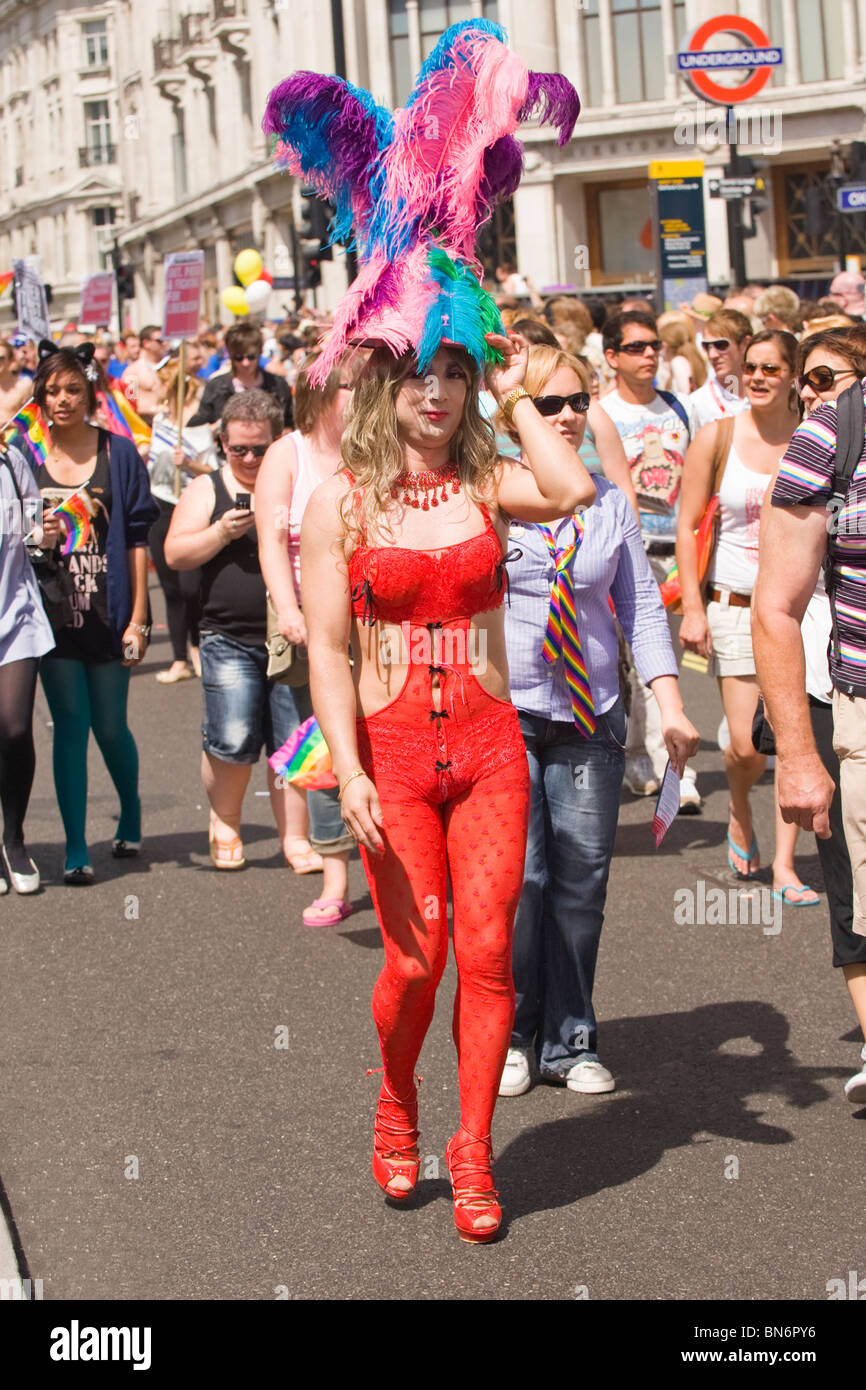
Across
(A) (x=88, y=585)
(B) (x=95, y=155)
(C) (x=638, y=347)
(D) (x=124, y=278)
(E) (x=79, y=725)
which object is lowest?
(E) (x=79, y=725)

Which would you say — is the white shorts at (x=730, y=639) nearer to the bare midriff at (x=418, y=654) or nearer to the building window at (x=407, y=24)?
the bare midriff at (x=418, y=654)

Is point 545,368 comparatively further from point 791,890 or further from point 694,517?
point 791,890

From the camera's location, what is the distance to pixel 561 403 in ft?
16.5

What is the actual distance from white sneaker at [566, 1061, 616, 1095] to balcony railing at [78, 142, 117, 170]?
90.2 meters

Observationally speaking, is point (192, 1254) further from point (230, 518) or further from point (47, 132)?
point (47, 132)

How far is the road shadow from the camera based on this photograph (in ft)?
14.9

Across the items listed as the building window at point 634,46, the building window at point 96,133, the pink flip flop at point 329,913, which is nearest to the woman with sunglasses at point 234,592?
the pink flip flop at point 329,913

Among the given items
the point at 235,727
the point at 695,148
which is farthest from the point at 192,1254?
the point at 695,148

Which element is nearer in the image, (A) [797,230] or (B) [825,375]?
(B) [825,375]

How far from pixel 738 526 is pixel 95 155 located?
8905 cm

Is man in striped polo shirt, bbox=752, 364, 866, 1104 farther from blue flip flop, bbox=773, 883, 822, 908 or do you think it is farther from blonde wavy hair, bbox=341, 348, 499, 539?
blue flip flop, bbox=773, 883, 822, 908

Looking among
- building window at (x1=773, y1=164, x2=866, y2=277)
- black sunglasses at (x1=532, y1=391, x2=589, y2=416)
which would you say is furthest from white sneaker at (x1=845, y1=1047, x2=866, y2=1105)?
Result: building window at (x1=773, y1=164, x2=866, y2=277)

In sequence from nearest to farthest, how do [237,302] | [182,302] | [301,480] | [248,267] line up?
[301,480] → [182,302] → [237,302] → [248,267]

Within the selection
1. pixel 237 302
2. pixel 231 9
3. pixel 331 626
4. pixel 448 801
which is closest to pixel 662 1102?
pixel 448 801
